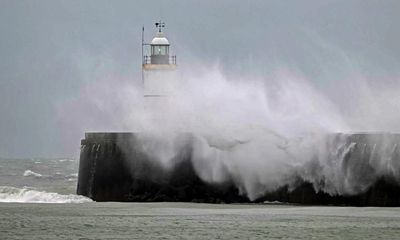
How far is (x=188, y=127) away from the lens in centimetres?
2964

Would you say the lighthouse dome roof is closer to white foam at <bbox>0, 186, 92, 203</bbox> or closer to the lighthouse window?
the lighthouse window

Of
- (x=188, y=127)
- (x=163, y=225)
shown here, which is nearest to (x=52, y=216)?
(x=163, y=225)

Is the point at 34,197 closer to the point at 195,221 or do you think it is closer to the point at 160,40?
the point at 160,40

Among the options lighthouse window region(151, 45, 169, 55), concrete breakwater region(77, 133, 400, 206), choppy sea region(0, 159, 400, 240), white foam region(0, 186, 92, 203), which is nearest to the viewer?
choppy sea region(0, 159, 400, 240)

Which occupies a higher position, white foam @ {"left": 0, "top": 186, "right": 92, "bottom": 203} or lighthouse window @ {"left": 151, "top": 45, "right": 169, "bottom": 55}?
lighthouse window @ {"left": 151, "top": 45, "right": 169, "bottom": 55}

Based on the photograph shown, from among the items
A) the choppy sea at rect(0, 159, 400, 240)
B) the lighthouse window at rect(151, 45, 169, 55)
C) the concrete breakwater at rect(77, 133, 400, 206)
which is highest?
the lighthouse window at rect(151, 45, 169, 55)

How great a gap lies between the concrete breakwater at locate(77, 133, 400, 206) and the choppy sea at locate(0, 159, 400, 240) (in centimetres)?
64

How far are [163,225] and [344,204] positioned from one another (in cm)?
602

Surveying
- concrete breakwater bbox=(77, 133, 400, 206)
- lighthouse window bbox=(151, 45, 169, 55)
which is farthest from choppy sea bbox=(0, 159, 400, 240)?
lighthouse window bbox=(151, 45, 169, 55)

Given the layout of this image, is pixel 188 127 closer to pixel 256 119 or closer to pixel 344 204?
pixel 256 119

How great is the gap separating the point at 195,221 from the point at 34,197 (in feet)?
36.4

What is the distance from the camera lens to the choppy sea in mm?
19062

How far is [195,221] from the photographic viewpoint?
21375mm

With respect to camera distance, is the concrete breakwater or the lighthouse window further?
the lighthouse window
